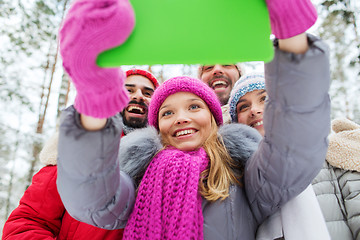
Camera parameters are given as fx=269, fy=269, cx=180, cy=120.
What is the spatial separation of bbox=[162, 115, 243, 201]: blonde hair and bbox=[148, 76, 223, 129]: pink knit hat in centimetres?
23

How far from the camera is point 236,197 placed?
1165mm

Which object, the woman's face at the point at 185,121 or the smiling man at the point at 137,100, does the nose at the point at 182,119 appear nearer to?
the woman's face at the point at 185,121

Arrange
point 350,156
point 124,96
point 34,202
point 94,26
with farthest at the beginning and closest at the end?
point 34,202 → point 350,156 → point 124,96 → point 94,26

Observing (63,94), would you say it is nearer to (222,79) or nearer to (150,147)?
(222,79)

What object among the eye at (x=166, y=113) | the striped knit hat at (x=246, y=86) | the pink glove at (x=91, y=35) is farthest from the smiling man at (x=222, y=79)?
the pink glove at (x=91, y=35)

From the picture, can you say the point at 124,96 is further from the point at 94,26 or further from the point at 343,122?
the point at 343,122

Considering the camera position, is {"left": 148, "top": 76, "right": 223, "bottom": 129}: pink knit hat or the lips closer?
{"left": 148, "top": 76, "right": 223, "bottom": 129}: pink knit hat

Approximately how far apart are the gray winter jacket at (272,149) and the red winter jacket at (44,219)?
2.04 ft

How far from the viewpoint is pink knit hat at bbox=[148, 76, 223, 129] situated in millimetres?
1591

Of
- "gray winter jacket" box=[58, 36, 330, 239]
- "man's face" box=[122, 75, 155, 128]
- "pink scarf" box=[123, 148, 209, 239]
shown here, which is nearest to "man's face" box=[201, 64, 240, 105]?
"man's face" box=[122, 75, 155, 128]

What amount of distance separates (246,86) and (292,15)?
1191 millimetres

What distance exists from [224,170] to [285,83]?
58 cm

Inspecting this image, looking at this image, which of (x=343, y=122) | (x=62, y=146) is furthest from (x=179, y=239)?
(x=343, y=122)

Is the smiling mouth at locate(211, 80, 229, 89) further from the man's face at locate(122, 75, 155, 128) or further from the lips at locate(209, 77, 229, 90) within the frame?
the man's face at locate(122, 75, 155, 128)
